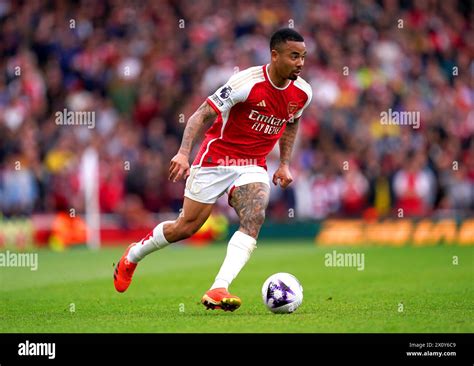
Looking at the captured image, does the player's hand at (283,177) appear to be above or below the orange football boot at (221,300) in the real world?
above

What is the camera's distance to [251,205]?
33.4 feet

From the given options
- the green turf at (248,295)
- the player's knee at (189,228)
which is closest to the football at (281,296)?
the green turf at (248,295)

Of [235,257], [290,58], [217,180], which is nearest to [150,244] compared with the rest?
[217,180]

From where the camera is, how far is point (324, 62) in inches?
1009

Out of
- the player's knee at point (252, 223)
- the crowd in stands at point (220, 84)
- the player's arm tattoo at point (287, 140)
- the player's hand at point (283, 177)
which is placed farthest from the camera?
the crowd in stands at point (220, 84)

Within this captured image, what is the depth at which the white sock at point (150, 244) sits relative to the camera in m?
10.7

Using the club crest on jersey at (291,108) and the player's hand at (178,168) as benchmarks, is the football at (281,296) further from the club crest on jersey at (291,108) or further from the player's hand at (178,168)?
the club crest on jersey at (291,108)

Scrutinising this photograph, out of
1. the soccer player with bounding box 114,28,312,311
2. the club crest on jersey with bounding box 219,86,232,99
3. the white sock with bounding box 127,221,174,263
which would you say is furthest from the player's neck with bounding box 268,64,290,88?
the white sock with bounding box 127,221,174,263

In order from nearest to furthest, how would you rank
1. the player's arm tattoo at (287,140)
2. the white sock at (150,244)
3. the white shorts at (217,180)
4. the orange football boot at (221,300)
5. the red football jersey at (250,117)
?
the orange football boot at (221,300)
the red football jersey at (250,117)
the white shorts at (217,180)
the white sock at (150,244)
the player's arm tattoo at (287,140)

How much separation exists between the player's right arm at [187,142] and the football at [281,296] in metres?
1.34

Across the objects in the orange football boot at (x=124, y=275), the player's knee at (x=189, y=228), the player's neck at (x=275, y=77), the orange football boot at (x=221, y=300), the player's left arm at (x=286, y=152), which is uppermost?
A: the player's neck at (x=275, y=77)

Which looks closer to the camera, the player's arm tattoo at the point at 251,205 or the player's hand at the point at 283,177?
the player's arm tattoo at the point at 251,205

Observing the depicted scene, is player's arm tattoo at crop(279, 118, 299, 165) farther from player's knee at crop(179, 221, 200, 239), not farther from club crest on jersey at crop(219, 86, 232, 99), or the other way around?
player's knee at crop(179, 221, 200, 239)

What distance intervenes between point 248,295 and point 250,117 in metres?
2.63
